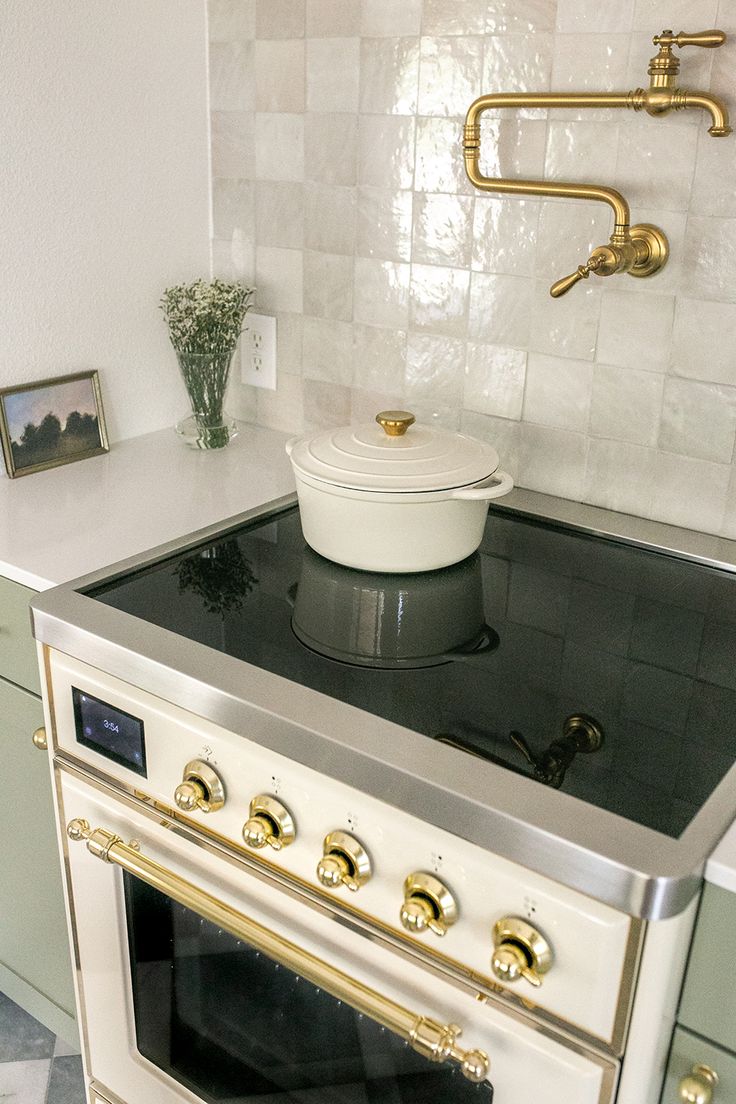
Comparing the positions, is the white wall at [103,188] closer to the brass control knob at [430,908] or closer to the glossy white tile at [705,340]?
the glossy white tile at [705,340]

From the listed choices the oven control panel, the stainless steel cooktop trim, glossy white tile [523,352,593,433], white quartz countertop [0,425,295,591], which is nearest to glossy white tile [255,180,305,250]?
white quartz countertop [0,425,295,591]

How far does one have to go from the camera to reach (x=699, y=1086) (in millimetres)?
888

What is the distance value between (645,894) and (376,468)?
0.61m

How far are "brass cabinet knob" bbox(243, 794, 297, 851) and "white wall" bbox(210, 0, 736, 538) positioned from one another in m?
0.72

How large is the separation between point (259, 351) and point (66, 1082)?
125cm

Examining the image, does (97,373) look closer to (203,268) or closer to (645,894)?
(203,268)

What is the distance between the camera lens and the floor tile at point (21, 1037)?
66.9 inches

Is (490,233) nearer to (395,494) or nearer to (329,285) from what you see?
(329,285)

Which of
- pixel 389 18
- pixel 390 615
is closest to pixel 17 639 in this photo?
pixel 390 615

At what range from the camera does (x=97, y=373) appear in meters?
1.69

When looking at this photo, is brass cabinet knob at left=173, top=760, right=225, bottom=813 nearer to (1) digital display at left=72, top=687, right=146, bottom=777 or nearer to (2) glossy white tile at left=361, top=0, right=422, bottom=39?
(1) digital display at left=72, top=687, right=146, bottom=777

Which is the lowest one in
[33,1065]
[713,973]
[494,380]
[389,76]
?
[33,1065]

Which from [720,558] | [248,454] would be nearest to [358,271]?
[248,454]

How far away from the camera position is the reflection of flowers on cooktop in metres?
1.22
